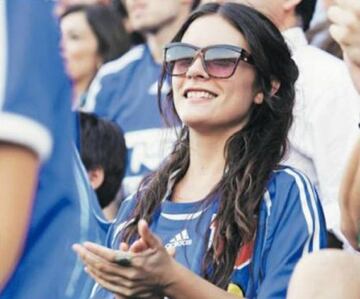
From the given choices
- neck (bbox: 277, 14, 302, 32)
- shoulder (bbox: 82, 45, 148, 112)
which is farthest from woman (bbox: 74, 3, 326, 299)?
shoulder (bbox: 82, 45, 148, 112)

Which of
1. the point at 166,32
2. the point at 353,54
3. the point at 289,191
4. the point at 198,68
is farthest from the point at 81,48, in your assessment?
the point at 353,54

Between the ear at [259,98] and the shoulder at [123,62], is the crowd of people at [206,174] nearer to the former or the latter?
the ear at [259,98]

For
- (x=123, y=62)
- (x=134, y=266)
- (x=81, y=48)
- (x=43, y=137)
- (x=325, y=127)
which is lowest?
(x=81, y=48)

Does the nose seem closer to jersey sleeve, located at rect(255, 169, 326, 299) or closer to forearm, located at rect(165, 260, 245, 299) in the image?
jersey sleeve, located at rect(255, 169, 326, 299)

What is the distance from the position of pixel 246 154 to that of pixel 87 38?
4.16 metres

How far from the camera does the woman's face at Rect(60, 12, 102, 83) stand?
8797 mm

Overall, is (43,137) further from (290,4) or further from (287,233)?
(290,4)

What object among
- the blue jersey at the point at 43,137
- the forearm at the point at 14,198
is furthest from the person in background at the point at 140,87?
the forearm at the point at 14,198

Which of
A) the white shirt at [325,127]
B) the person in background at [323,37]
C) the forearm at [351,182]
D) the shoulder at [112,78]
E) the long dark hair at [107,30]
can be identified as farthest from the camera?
the long dark hair at [107,30]

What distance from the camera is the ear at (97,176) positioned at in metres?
6.66

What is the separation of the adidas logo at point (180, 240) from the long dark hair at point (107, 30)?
385cm

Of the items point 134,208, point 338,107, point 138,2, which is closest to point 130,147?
point 138,2

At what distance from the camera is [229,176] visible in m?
4.72

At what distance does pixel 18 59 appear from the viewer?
4.13 metres
